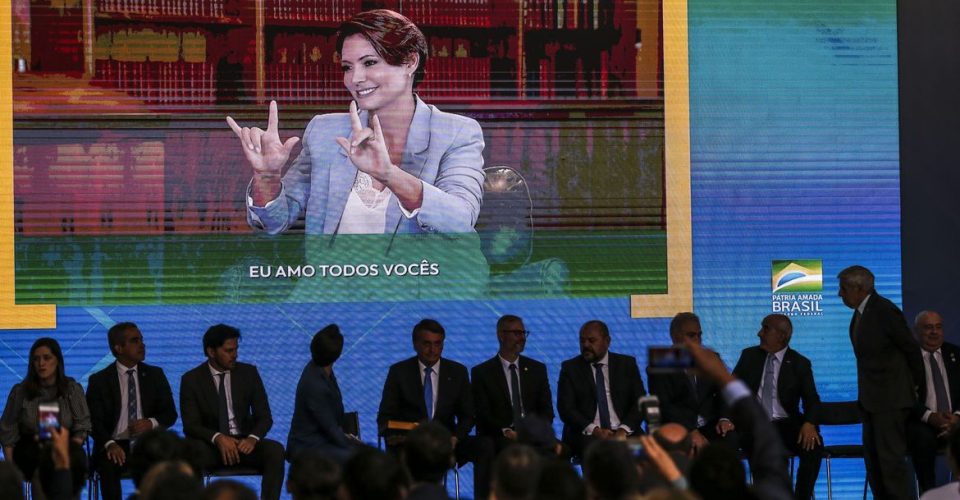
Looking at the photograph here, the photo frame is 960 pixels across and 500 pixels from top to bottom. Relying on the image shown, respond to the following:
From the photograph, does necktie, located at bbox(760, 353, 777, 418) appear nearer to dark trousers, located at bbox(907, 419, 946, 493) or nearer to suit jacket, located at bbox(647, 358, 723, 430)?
suit jacket, located at bbox(647, 358, 723, 430)

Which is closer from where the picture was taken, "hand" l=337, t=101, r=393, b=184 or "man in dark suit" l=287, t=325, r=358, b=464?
"man in dark suit" l=287, t=325, r=358, b=464

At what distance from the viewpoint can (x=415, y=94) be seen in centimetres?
828

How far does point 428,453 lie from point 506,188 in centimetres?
394

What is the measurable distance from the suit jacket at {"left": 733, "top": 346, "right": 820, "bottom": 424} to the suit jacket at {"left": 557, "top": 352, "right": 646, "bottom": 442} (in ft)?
2.19

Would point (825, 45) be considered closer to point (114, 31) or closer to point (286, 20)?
point (286, 20)

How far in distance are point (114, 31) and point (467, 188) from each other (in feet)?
7.75

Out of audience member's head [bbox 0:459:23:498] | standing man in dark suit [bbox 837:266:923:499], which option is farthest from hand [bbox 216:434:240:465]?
standing man in dark suit [bbox 837:266:923:499]

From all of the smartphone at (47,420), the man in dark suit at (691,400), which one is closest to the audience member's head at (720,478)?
the smartphone at (47,420)

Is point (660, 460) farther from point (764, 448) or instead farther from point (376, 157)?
point (376, 157)

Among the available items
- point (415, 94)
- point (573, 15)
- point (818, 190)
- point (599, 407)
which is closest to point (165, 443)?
point (599, 407)

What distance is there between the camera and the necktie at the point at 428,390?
7.63 metres

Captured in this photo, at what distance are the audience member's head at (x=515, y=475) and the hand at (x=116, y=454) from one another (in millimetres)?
3744

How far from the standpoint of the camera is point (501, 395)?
25.1 ft

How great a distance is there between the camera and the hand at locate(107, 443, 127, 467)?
716 cm
